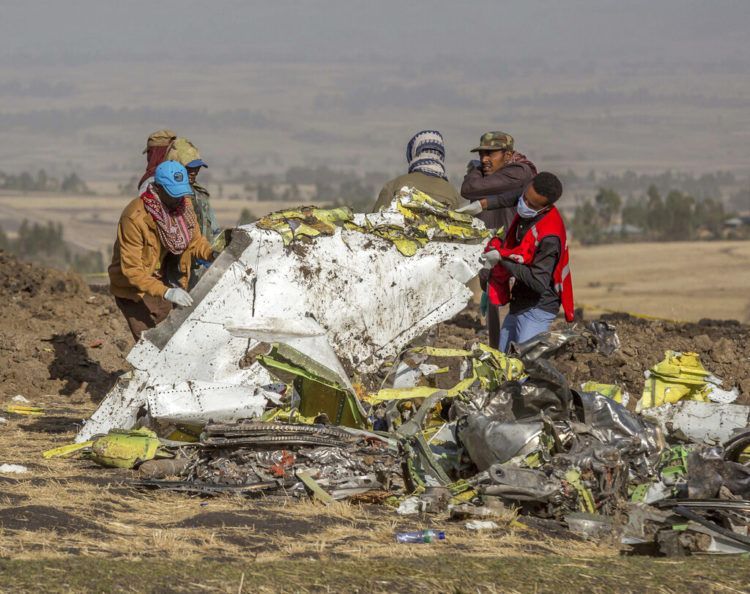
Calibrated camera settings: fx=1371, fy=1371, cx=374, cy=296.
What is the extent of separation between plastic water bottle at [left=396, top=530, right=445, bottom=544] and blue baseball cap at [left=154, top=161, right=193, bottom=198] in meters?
3.48

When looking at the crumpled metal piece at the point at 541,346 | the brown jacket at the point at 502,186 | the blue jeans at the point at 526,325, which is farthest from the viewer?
the brown jacket at the point at 502,186

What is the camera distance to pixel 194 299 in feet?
29.2

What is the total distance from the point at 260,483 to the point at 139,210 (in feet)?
8.37

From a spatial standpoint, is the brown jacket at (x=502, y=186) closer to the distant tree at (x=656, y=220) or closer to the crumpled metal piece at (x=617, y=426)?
the crumpled metal piece at (x=617, y=426)

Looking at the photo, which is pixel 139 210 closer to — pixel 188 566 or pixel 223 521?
pixel 223 521

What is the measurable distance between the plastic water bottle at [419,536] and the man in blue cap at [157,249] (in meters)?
2.80

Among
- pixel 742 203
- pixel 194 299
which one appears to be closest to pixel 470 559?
pixel 194 299

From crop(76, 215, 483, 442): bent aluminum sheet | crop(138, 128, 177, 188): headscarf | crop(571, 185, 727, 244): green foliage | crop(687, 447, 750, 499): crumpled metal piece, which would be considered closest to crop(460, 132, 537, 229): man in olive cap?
crop(76, 215, 483, 442): bent aluminum sheet

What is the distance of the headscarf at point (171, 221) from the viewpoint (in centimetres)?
935

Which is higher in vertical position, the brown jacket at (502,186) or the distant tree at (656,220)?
the brown jacket at (502,186)

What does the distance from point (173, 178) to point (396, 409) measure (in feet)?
7.28

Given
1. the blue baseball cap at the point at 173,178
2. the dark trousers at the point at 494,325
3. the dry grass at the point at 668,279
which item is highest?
the blue baseball cap at the point at 173,178

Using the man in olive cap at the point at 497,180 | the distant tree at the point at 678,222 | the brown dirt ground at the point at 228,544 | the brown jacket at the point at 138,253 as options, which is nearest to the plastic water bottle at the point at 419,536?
the brown dirt ground at the point at 228,544

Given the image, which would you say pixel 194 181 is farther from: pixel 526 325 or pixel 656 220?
pixel 656 220
